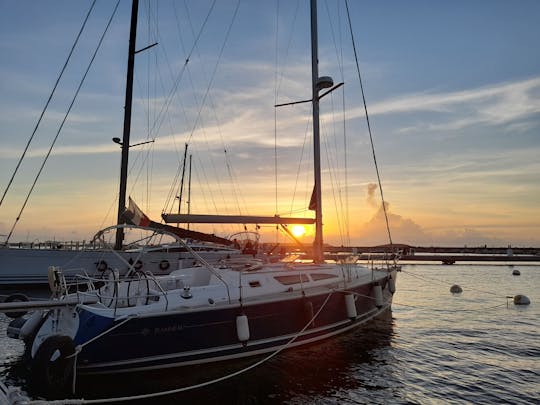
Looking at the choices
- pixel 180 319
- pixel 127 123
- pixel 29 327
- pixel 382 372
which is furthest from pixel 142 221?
pixel 127 123

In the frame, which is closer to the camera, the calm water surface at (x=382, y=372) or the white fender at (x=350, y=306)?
the calm water surface at (x=382, y=372)

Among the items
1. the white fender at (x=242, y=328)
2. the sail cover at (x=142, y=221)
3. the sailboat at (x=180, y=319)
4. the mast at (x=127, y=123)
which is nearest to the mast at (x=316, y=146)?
the sailboat at (x=180, y=319)

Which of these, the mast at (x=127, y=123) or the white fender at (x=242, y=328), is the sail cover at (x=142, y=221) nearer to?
the white fender at (x=242, y=328)

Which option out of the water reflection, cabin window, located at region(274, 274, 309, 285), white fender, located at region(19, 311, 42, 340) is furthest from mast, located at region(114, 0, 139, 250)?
cabin window, located at region(274, 274, 309, 285)

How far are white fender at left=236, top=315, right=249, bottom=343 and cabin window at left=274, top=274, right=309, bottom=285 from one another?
2456mm

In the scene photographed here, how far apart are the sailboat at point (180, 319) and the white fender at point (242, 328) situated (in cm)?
2

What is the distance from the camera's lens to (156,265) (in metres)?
24.2

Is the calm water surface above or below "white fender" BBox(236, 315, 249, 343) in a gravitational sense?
below

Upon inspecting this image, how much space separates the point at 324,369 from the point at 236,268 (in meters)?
4.18

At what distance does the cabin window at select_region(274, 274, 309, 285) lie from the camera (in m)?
11.9

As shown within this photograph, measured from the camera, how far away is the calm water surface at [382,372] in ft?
28.8

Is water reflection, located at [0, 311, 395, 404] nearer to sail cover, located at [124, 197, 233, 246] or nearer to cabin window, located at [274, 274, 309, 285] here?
cabin window, located at [274, 274, 309, 285]

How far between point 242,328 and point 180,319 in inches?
58.6

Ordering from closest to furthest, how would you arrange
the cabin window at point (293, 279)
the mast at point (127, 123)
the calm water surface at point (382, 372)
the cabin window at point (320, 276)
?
the calm water surface at point (382, 372) → the cabin window at point (293, 279) → the cabin window at point (320, 276) → the mast at point (127, 123)
